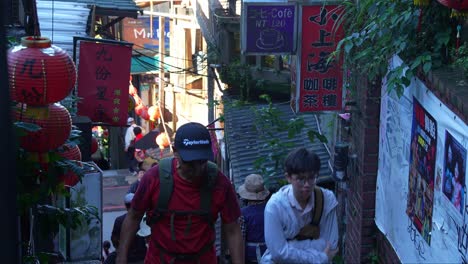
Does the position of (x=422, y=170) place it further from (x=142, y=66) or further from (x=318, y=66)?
(x=142, y=66)

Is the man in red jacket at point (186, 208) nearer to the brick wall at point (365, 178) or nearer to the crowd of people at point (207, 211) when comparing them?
the crowd of people at point (207, 211)

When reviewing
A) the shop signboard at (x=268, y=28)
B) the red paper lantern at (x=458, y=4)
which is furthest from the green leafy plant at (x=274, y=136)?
the red paper lantern at (x=458, y=4)

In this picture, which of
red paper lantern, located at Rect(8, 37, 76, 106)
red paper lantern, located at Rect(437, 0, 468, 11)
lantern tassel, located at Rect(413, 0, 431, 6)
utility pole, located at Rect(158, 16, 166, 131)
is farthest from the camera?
utility pole, located at Rect(158, 16, 166, 131)

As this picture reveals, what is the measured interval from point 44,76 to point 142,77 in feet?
91.9

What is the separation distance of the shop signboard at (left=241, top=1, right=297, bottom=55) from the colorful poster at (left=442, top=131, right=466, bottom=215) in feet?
15.2

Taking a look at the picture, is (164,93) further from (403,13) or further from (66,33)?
(403,13)

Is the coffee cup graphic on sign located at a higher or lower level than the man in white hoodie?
higher

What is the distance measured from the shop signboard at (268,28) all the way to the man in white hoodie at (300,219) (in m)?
5.82

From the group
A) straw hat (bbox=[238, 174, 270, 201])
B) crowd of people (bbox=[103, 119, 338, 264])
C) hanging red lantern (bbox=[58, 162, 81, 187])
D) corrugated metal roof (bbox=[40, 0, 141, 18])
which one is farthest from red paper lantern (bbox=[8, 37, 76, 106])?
corrugated metal roof (bbox=[40, 0, 141, 18])

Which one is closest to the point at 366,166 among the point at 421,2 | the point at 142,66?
the point at 421,2

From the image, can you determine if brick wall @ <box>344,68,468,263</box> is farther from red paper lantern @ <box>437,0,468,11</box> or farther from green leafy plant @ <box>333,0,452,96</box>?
red paper lantern @ <box>437,0,468,11</box>

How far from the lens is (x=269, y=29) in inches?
409

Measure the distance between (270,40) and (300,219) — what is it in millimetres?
6063

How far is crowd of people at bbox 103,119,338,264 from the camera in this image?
442 centimetres
